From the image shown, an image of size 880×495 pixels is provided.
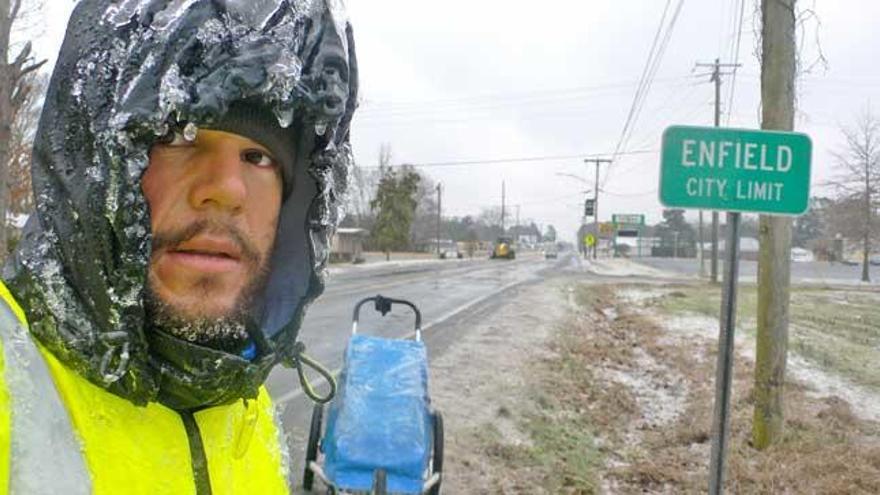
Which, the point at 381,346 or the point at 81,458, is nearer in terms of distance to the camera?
the point at 81,458

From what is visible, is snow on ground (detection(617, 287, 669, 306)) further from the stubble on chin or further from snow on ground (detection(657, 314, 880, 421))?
the stubble on chin

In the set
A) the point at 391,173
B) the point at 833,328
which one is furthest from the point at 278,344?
the point at 391,173

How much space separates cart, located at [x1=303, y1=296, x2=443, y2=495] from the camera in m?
3.66

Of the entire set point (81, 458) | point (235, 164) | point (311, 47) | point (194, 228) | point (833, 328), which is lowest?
point (833, 328)

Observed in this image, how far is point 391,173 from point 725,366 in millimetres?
59042

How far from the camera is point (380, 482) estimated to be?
3615 mm

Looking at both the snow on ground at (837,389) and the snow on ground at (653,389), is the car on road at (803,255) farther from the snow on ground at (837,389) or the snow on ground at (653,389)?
the snow on ground at (653,389)

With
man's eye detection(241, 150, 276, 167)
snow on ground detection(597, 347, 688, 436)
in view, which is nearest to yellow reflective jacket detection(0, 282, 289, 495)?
man's eye detection(241, 150, 276, 167)

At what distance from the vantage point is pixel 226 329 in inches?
44.4

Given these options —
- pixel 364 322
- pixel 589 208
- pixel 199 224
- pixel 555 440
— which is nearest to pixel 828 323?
pixel 364 322

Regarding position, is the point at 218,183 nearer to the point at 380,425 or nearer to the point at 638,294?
the point at 380,425

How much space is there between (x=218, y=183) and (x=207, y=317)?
208 mm

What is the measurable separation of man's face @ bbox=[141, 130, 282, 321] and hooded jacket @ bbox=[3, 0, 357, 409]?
1.5 inches

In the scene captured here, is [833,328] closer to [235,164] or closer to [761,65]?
[761,65]
